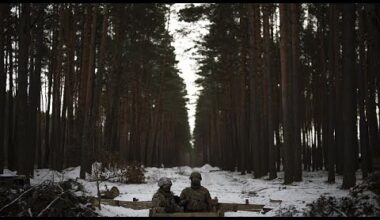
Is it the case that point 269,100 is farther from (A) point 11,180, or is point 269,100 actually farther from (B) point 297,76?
(A) point 11,180

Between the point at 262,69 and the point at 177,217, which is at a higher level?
the point at 262,69

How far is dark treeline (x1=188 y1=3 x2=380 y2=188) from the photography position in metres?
12.6

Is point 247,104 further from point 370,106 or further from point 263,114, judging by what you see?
Result: point 370,106

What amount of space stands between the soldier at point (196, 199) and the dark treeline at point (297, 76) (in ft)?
18.5

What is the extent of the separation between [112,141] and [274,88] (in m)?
12.2

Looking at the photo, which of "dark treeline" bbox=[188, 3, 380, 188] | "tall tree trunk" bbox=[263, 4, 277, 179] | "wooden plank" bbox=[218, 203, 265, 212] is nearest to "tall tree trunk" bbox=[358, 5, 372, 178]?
"dark treeline" bbox=[188, 3, 380, 188]

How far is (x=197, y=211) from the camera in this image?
26.1 ft

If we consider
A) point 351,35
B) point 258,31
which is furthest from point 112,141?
point 351,35

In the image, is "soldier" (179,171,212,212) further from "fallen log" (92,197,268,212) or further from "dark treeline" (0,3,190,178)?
"dark treeline" (0,3,190,178)

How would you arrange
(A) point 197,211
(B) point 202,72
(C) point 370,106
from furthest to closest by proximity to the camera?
(B) point 202,72, (C) point 370,106, (A) point 197,211

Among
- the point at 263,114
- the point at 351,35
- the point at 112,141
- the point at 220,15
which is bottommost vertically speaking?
the point at 112,141

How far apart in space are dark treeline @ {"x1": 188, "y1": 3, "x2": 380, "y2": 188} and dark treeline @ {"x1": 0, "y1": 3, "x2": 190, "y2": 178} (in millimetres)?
3681

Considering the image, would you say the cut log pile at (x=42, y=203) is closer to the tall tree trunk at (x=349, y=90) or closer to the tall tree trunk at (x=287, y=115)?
the tall tree trunk at (x=349, y=90)

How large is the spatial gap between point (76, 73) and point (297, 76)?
43.5ft
